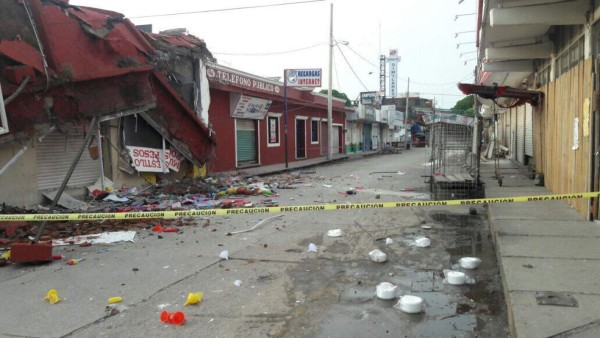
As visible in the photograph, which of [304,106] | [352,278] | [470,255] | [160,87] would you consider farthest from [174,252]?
[304,106]

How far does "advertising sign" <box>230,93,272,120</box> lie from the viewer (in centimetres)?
2152

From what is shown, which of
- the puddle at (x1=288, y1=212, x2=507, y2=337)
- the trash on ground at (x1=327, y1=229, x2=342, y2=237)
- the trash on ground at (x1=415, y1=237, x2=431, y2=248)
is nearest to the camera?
the puddle at (x1=288, y1=212, x2=507, y2=337)

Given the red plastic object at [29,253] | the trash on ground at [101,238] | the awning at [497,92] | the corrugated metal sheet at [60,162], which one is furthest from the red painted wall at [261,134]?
the red plastic object at [29,253]

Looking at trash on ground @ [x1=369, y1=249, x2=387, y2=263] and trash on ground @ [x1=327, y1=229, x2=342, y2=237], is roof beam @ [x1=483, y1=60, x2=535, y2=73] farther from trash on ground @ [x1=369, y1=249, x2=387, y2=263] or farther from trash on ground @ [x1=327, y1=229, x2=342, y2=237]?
trash on ground @ [x1=369, y1=249, x2=387, y2=263]

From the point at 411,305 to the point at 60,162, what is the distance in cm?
1009

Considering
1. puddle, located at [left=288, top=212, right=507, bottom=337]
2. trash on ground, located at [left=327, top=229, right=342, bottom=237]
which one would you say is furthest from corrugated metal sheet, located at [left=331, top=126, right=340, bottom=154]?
puddle, located at [left=288, top=212, right=507, bottom=337]

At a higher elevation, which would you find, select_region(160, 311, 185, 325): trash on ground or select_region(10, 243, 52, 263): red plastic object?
select_region(10, 243, 52, 263): red plastic object

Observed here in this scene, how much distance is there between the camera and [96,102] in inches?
440

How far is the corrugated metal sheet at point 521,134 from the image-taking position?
17812 mm

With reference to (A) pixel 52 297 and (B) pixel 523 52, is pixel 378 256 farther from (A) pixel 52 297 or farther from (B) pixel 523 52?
(B) pixel 523 52

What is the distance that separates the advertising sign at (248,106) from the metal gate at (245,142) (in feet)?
1.48

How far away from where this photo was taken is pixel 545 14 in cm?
831

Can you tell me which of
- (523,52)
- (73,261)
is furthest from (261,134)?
(73,261)

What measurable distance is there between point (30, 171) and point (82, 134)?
1.72 metres
